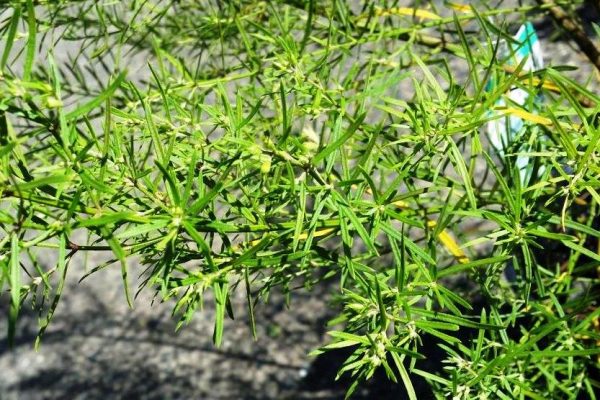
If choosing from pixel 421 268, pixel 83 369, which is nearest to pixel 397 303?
pixel 421 268

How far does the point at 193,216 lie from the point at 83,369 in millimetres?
1723

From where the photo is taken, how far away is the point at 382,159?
2.33 ft

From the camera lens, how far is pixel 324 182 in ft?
1.65

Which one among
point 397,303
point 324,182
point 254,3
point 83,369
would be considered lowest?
point 83,369

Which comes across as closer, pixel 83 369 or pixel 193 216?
pixel 193 216

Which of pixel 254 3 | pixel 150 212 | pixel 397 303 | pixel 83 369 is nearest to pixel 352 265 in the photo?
pixel 397 303

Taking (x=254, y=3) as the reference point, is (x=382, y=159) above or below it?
below

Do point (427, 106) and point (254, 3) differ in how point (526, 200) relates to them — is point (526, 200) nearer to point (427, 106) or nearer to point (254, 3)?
point (427, 106)

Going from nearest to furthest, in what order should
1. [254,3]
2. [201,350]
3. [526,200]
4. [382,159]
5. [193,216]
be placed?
1. [193,216]
2. [526,200]
3. [382,159]
4. [254,3]
5. [201,350]

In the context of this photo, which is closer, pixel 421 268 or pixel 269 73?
pixel 421 268

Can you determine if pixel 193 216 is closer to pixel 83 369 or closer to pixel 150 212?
pixel 150 212

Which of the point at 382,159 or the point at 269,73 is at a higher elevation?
the point at 269,73

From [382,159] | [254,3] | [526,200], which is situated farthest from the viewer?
[254,3]

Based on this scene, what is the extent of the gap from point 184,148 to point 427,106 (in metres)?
0.20
